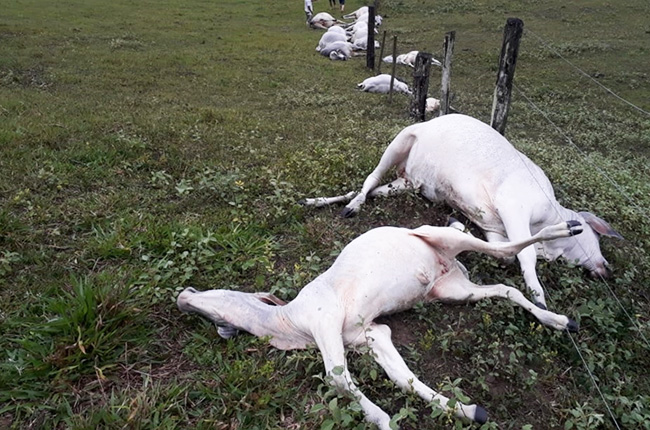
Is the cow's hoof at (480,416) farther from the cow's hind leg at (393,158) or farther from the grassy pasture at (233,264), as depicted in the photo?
the cow's hind leg at (393,158)

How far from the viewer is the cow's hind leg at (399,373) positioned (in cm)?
264

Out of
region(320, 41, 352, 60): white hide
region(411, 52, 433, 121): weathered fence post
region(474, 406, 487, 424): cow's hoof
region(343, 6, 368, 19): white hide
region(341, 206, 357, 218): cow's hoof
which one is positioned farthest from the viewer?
region(343, 6, 368, 19): white hide

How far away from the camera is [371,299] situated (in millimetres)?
3125

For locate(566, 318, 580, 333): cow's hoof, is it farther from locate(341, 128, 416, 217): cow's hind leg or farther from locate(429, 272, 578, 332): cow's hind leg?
locate(341, 128, 416, 217): cow's hind leg

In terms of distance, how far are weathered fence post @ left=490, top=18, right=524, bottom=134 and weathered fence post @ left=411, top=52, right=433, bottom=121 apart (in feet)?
8.11

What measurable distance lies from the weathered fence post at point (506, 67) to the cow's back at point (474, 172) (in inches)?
53.1

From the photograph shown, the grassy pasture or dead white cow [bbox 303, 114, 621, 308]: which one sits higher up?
dead white cow [bbox 303, 114, 621, 308]

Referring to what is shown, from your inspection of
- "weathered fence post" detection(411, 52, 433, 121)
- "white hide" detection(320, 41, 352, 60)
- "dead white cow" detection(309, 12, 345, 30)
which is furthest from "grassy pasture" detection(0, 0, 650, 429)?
"dead white cow" detection(309, 12, 345, 30)

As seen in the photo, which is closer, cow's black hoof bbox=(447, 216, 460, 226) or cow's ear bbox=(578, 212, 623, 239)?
cow's ear bbox=(578, 212, 623, 239)

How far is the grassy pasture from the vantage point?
279cm

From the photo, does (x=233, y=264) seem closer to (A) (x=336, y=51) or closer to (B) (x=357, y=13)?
(A) (x=336, y=51)

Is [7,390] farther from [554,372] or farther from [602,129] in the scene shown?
[602,129]

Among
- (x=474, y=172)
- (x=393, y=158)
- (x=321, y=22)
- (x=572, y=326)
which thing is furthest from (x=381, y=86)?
(x=321, y=22)

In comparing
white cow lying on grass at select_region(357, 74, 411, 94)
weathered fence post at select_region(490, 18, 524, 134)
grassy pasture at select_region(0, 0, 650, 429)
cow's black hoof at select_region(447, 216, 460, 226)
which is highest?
weathered fence post at select_region(490, 18, 524, 134)
